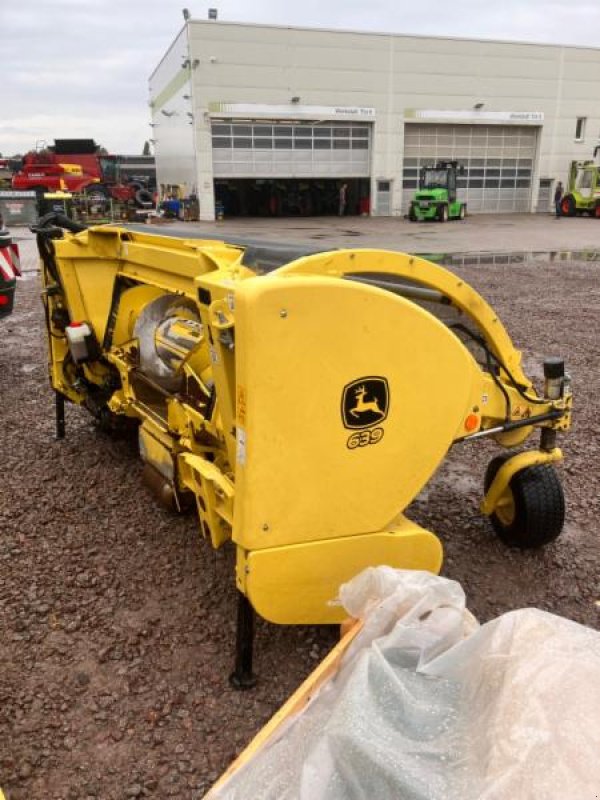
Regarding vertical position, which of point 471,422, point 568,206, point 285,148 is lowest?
point 471,422

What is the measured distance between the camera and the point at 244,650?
218cm

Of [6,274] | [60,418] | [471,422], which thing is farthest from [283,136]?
[471,422]

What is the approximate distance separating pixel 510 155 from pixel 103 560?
106 feet

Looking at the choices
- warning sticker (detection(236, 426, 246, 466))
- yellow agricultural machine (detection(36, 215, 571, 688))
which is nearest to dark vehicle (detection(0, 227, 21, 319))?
yellow agricultural machine (detection(36, 215, 571, 688))

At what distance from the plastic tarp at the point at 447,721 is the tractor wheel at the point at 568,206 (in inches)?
1141

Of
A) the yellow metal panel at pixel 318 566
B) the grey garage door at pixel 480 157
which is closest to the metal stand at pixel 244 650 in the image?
the yellow metal panel at pixel 318 566

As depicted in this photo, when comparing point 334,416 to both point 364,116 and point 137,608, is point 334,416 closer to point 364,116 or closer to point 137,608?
point 137,608

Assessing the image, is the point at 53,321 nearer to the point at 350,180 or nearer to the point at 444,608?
the point at 444,608

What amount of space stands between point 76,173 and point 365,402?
90.8 feet

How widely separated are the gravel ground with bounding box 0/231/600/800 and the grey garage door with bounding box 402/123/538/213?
28.3m

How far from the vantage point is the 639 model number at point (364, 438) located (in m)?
2.01

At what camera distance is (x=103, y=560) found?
9.77 feet

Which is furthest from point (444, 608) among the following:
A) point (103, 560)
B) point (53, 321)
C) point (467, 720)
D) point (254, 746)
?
point (53, 321)

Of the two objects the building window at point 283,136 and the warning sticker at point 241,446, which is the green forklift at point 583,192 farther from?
the warning sticker at point 241,446
